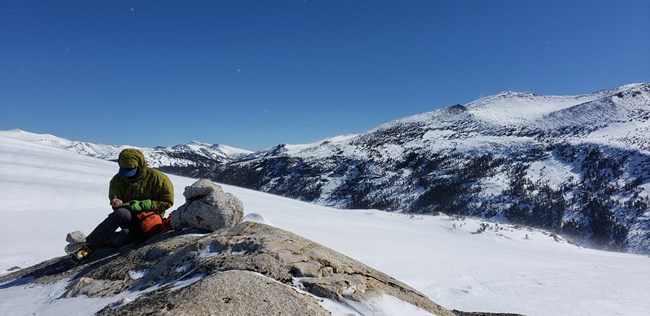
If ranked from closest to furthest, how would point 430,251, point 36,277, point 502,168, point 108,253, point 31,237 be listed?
point 36,277 < point 108,253 < point 31,237 < point 430,251 < point 502,168

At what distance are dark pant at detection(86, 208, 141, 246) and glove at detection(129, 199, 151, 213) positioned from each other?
11 cm

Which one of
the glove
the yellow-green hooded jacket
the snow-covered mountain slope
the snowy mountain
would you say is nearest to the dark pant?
the glove

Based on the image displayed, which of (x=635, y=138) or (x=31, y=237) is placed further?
(x=635, y=138)

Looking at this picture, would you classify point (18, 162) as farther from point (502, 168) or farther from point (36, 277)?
point (502, 168)

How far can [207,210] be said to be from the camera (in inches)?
268

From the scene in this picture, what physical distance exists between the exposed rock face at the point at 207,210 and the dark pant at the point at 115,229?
729 millimetres

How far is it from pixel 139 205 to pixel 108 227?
0.63 m

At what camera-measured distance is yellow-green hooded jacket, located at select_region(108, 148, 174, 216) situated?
728cm

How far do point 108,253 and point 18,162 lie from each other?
2646 centimetres

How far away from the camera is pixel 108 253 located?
6.63m

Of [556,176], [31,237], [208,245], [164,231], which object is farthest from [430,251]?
[556,176]

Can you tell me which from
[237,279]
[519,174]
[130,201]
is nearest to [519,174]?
[519,174]

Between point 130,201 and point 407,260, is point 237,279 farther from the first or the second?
point 407,260

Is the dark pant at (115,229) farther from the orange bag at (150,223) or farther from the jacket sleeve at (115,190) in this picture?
the jacket sleeve at (115,190)
